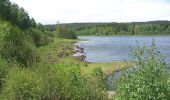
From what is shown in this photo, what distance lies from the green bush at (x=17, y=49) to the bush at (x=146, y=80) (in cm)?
2265

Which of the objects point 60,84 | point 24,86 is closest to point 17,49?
point 24,86

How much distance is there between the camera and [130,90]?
13992 millimetres

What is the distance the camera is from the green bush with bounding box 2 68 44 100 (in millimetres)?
22094

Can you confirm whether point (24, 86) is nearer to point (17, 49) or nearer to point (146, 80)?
point (146, 80)

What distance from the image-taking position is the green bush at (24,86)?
72.5ft

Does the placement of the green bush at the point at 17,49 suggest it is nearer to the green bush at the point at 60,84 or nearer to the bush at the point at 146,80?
the green bush at the point at 60,84

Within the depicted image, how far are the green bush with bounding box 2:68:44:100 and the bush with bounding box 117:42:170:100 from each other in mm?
7830

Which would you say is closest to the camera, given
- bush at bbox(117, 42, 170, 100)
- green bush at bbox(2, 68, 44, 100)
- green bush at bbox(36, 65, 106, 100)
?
bush at bbox(117, 42, 170, 100)

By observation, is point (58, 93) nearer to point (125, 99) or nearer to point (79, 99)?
point (79, 99)

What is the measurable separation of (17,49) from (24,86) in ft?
64.7

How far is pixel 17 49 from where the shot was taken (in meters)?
41.8

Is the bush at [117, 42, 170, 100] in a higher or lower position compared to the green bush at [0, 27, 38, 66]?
higher

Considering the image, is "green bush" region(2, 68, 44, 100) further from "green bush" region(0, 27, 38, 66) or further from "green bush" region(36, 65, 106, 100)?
"green bush" region(0, 27, 38, 66)

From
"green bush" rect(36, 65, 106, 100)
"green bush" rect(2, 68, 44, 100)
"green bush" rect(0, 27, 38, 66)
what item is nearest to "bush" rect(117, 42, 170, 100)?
"green bush" rect(36, 65, 106, 100)
